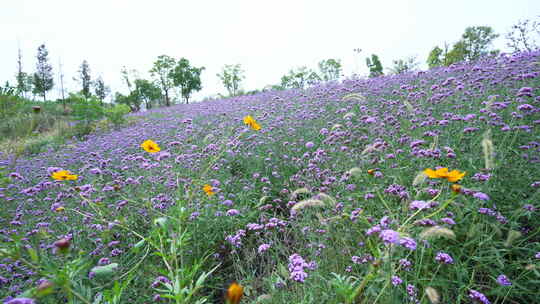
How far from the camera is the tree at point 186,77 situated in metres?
37.9

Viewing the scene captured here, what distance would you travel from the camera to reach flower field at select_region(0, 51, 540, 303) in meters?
1.50

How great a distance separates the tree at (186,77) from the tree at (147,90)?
282 centimetres

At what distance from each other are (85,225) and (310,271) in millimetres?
2503

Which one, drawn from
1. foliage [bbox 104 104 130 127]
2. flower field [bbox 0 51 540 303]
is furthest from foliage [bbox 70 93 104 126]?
flower field [bbox 0 51 540 303]

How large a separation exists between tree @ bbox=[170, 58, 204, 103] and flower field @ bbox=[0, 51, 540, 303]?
3484cm

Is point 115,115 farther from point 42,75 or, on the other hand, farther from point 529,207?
point 42,75

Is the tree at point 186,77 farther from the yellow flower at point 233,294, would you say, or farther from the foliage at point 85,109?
the yellow flower at point 233,294

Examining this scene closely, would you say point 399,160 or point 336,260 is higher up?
point 399,160

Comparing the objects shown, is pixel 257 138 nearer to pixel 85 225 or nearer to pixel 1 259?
pixel 85 225

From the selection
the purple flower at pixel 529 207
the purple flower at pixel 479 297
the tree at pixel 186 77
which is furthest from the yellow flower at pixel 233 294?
the tree at pixel 186 77

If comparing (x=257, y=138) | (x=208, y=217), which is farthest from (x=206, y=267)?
(x=257, y=138)

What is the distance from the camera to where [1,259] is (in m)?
2.61

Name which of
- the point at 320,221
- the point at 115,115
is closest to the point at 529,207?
the point at 320,221

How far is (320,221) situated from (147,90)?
4110 centimetres
